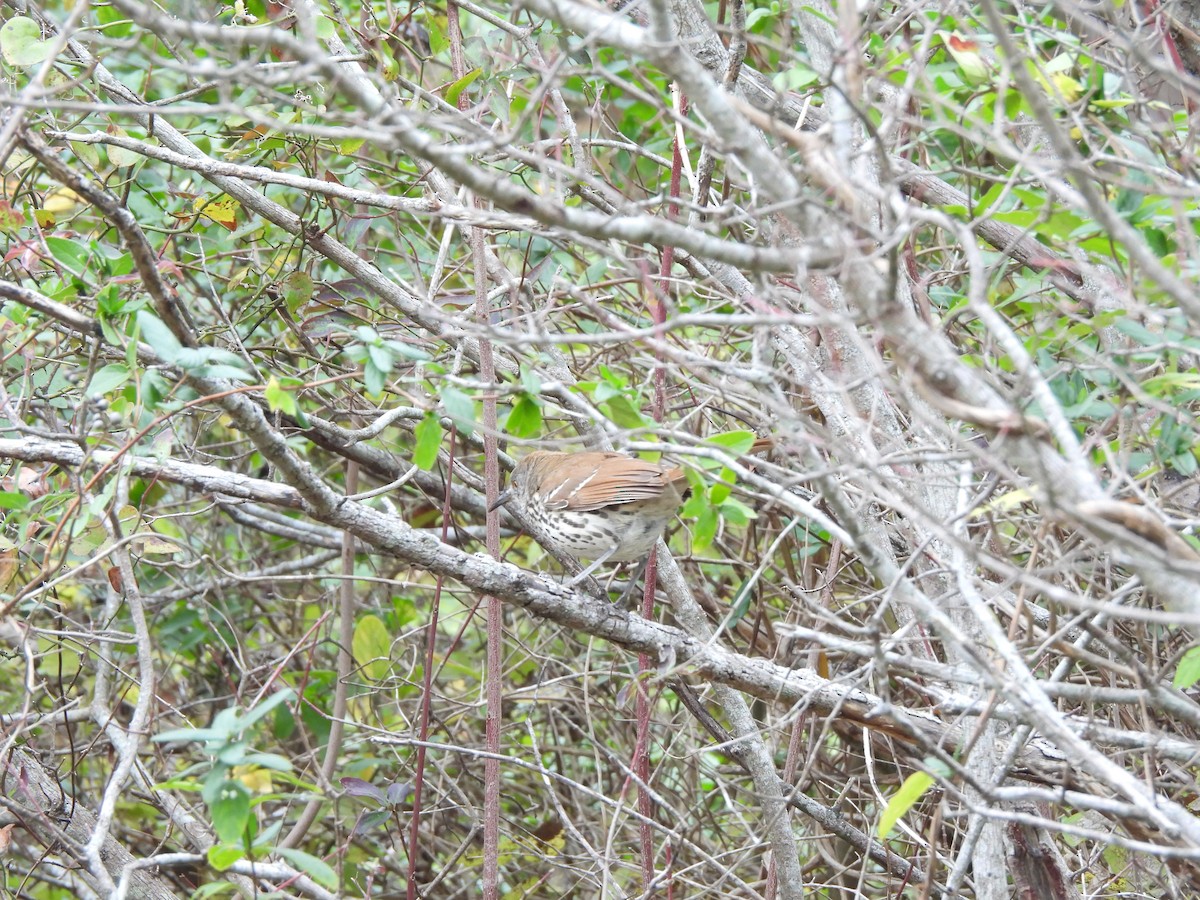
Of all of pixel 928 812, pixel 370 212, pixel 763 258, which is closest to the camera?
pixel 763 258

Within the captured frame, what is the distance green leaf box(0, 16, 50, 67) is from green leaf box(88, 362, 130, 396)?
1.09m

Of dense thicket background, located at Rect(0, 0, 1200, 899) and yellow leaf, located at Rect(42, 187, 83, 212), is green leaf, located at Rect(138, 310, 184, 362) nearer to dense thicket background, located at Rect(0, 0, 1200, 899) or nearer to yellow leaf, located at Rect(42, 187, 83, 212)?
dense thicket background, located at Rect(0, 0, 1200, 899)

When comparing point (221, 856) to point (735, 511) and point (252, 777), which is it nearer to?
point (252, 777)

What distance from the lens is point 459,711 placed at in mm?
4336

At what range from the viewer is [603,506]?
166 inches

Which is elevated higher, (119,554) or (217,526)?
(119,554)

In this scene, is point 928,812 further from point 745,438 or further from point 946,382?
point 946,382

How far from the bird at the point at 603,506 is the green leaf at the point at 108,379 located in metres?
1.86

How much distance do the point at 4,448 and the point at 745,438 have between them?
67.2 inches

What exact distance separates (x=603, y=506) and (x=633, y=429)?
1.94 m

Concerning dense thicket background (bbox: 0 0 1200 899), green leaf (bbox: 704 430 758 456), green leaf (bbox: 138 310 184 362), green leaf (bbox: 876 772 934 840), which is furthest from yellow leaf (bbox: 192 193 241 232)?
green leaf (bbox: 876 772 934 840)

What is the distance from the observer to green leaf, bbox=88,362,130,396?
2.31 m

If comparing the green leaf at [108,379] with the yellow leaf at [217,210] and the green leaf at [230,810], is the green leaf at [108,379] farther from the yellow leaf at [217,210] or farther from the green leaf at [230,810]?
the yellow leaf at [217,210]

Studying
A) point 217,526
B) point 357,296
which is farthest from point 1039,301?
point 217,526
